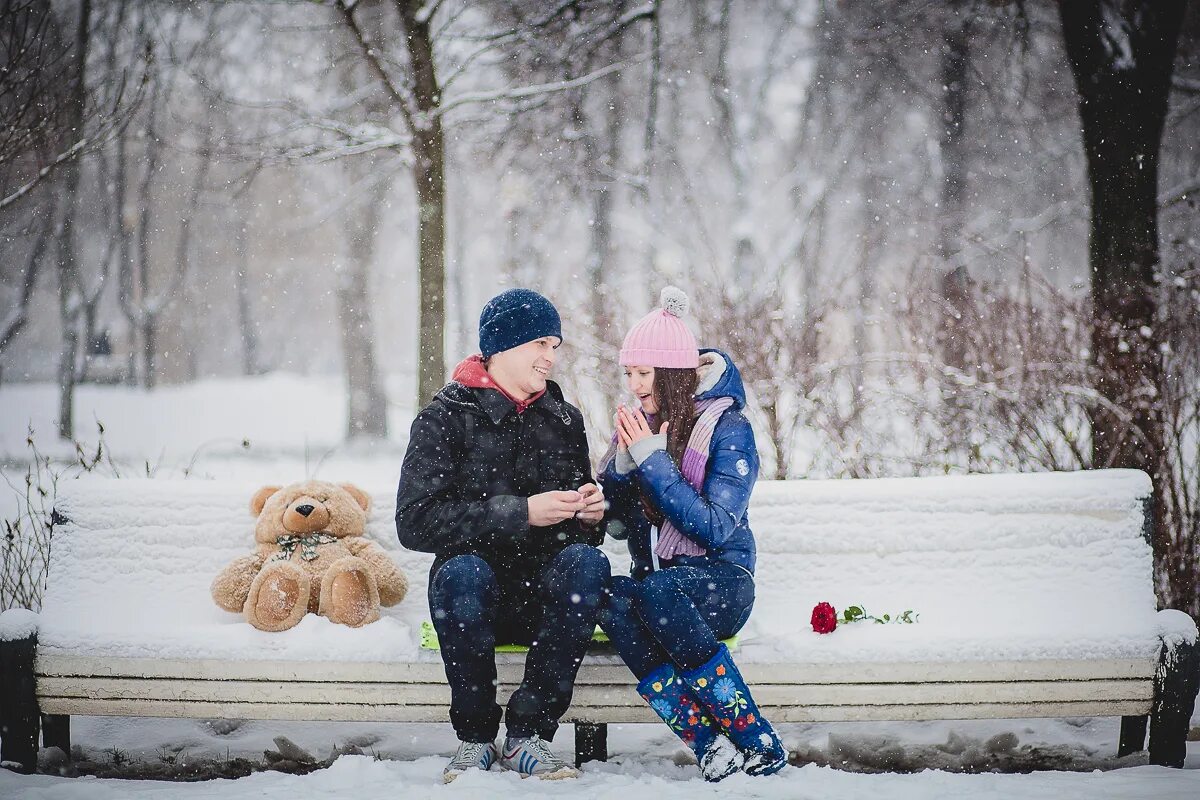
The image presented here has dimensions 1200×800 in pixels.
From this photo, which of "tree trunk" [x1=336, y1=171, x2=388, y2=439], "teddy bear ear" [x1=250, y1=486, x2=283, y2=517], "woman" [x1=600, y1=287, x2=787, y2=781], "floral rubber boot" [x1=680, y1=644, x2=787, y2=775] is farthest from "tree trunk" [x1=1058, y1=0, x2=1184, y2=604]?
"tree trunk" [x1=336, y1=171, x2=388, y2=439]

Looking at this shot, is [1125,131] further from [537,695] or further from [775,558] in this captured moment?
[537,695]

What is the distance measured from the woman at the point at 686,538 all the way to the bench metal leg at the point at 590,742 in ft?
1.23

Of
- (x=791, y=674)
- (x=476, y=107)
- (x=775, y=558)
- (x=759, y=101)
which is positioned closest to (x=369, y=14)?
(x=476, y=107)

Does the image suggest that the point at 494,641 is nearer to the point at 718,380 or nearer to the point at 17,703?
the point at 718,380

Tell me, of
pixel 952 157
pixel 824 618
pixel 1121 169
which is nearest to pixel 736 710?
pixel 824 618

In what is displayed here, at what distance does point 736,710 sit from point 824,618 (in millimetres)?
564

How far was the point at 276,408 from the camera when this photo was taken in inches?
818

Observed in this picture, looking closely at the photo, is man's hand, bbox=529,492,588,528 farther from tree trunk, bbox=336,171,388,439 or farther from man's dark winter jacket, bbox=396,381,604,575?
tree trunk, bbox=336,171,388,439

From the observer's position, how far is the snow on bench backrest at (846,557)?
3.21 m

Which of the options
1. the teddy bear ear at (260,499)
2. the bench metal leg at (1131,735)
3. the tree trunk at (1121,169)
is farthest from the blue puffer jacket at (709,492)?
the tree trunk at (1121,169)

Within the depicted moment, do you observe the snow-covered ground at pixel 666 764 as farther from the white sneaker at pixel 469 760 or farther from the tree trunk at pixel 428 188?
the tree trunk at pixel 428 188

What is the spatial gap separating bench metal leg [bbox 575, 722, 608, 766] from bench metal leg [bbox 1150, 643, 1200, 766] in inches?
72.5

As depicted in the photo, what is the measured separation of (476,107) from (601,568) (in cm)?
542

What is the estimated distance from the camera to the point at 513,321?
3.13 meters
